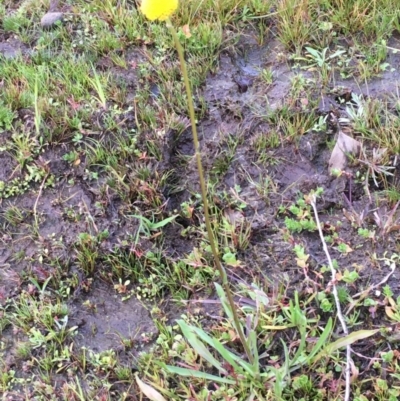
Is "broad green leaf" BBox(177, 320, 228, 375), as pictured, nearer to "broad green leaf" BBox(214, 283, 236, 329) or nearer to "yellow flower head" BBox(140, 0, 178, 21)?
"broad green leaf" BBox(214, 283, 236, 329)

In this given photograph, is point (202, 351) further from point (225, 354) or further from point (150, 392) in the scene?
point (150, 392)

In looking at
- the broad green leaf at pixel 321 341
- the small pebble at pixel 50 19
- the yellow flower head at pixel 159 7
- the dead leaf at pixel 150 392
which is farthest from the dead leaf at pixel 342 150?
the small pebble at pixel 50 19

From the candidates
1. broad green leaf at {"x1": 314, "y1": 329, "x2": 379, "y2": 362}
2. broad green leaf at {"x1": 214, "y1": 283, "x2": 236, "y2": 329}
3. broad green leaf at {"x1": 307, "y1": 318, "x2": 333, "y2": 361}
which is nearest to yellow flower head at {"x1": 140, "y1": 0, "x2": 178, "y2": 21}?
broad green leaf at {"x1": 214, "y1": 283, "x2": 236, "y2": 329}

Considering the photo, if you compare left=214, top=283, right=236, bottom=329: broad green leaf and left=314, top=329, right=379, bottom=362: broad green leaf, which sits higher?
left=214, top=283, right=236, bottom=329: broad green leaf

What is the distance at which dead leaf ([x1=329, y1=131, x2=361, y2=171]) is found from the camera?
264 cm

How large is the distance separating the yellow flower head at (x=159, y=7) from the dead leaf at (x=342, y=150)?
148 centimetres

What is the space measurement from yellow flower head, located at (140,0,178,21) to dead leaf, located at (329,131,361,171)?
148 cm

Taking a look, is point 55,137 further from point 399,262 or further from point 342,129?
point 399,262

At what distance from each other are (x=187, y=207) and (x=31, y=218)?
78 cm

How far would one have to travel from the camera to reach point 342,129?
276 centimetres

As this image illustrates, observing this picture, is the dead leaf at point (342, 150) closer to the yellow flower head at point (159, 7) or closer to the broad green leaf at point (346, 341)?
the broad green leaf at point (346, 341)

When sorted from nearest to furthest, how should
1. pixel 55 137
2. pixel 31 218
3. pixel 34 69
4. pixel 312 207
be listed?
1. pixel 312 207
2. pixel 31 218
3. pixel 55 137
4. pixel 34 69

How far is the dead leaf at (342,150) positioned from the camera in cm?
264

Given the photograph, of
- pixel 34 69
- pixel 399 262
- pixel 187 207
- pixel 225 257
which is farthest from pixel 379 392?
pixel 34 69
